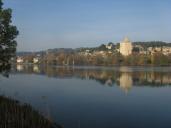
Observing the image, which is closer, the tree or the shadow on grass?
the shadow on grass

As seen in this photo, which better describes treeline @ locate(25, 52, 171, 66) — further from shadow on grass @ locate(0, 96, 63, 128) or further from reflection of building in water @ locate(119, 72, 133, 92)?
shadow on grass @ locate(0, 96, 63, 128)

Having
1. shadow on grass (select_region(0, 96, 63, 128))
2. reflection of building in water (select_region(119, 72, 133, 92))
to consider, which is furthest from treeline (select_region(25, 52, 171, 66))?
shadow on grass (select_region(0, 96, 63, 128))

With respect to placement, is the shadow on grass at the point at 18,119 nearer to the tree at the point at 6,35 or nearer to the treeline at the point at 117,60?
the tree at the point at 6,35

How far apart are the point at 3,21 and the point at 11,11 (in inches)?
27.9

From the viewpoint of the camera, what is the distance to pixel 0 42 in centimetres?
1670

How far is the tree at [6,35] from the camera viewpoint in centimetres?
1695

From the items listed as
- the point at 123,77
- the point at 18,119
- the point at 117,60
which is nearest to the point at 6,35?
the point at 18,119

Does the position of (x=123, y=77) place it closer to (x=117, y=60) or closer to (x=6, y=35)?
(x=6, y=35)

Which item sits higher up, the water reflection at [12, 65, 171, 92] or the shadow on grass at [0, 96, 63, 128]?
the shadow on grass at [0, 96, 63, 128]

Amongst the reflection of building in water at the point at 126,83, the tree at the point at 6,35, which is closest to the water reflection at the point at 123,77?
the reflection of building in water at the point at 126,83

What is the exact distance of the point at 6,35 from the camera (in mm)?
17016

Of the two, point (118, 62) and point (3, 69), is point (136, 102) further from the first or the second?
point (118, 62)

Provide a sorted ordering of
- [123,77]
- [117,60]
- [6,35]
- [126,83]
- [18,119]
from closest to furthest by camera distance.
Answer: [18,119] → [6,35] → [126,83] → [123,77] → [117,60]

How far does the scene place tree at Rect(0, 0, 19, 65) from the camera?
1695 centimetres
